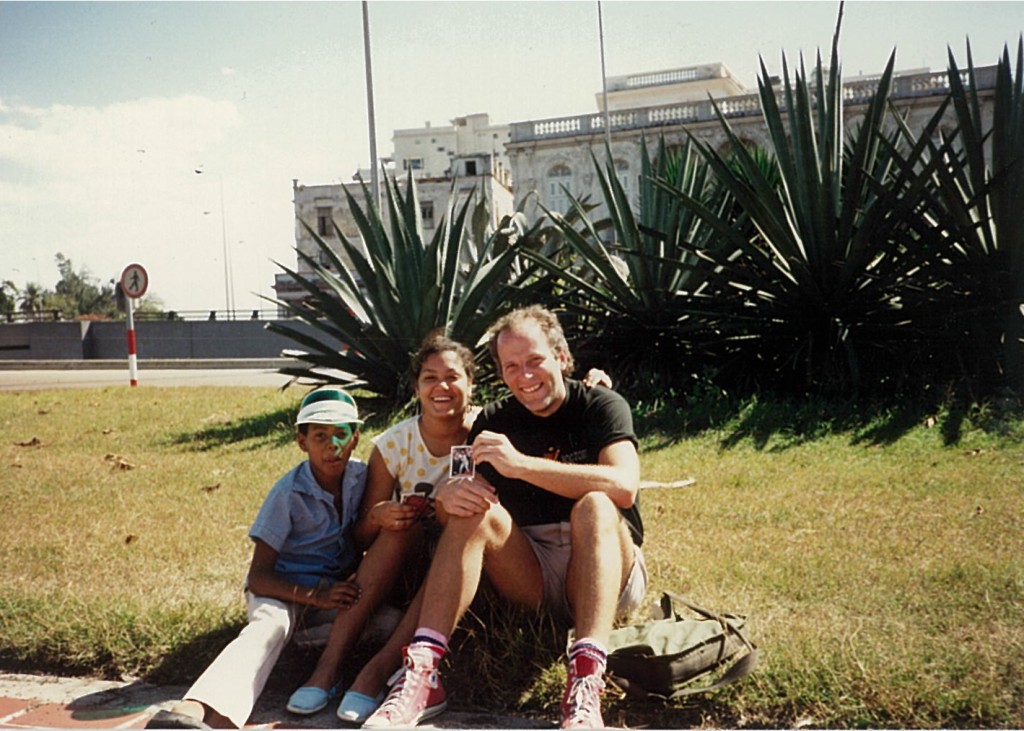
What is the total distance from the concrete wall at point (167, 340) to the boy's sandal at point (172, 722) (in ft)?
64.7

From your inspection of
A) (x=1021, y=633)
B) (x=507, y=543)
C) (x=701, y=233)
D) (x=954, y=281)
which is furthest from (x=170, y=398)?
(x=1021, y=633)

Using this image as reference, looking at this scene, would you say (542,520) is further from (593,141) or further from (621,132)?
(593,141)

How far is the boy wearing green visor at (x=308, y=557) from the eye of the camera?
2.77m

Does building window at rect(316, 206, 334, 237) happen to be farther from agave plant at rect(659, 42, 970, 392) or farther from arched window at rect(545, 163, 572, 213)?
agave plant at rect(659, 42, 970, 392)

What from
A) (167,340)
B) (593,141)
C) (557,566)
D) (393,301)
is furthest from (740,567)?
(593,141)

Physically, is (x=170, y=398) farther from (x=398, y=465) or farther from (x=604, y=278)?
(x=398, y=465)

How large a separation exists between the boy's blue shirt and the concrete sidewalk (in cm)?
44

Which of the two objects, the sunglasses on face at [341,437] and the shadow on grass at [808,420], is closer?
the sunglasses on face at [341,437]

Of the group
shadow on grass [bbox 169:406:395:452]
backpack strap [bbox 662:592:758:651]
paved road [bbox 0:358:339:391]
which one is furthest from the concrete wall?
backpack strap [bbox 662:592:758:651]

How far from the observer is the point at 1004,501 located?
4352 mm

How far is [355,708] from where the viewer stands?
2619 millimetres

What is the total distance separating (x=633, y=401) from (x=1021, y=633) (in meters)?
4.67

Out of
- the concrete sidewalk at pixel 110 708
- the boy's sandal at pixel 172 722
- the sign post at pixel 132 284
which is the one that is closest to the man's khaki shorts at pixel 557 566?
the concrete sidewalk at pixel 110 708

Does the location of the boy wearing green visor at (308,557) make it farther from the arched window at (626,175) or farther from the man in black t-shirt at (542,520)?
the arched window at (626,175)
